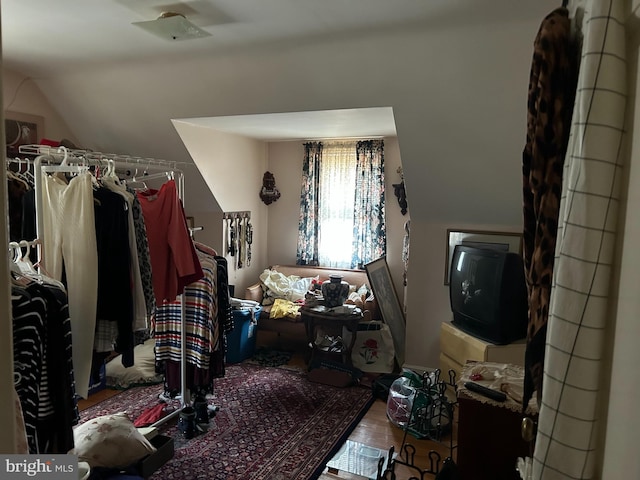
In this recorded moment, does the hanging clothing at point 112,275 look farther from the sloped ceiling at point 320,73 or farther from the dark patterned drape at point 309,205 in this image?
the dark patterned drape at point 309,205

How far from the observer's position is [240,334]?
4.49 metres

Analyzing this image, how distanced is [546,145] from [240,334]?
3.86 meters

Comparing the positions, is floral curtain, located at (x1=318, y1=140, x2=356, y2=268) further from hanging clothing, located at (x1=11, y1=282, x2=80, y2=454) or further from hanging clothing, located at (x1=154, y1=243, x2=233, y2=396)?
hanging clothing, located at (x1=11, y1=282, x2=80, y2=454)

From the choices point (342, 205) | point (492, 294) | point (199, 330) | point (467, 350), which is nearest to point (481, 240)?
point (492, 294)

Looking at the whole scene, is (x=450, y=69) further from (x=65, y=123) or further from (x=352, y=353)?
(x=65, y=123)

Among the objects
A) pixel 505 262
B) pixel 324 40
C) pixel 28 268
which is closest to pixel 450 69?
pixel 324 40

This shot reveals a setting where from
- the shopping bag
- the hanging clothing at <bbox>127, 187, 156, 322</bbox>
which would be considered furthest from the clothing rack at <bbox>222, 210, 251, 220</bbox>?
the hanging clothing at <bbox>127, 187, 156, 322</bbox>

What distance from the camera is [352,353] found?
14.4 ft

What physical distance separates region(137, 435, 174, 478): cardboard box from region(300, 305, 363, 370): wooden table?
1.72m

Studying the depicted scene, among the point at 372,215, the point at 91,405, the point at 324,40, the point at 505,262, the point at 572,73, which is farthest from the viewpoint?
the point at 372,215

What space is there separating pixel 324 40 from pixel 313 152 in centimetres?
274

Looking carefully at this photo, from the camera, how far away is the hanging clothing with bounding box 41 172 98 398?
201cm

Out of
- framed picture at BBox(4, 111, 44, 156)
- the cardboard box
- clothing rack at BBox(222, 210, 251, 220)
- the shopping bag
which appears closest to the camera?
the cardboard box

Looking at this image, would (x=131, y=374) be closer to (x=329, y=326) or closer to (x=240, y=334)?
(x=240, y=334)
